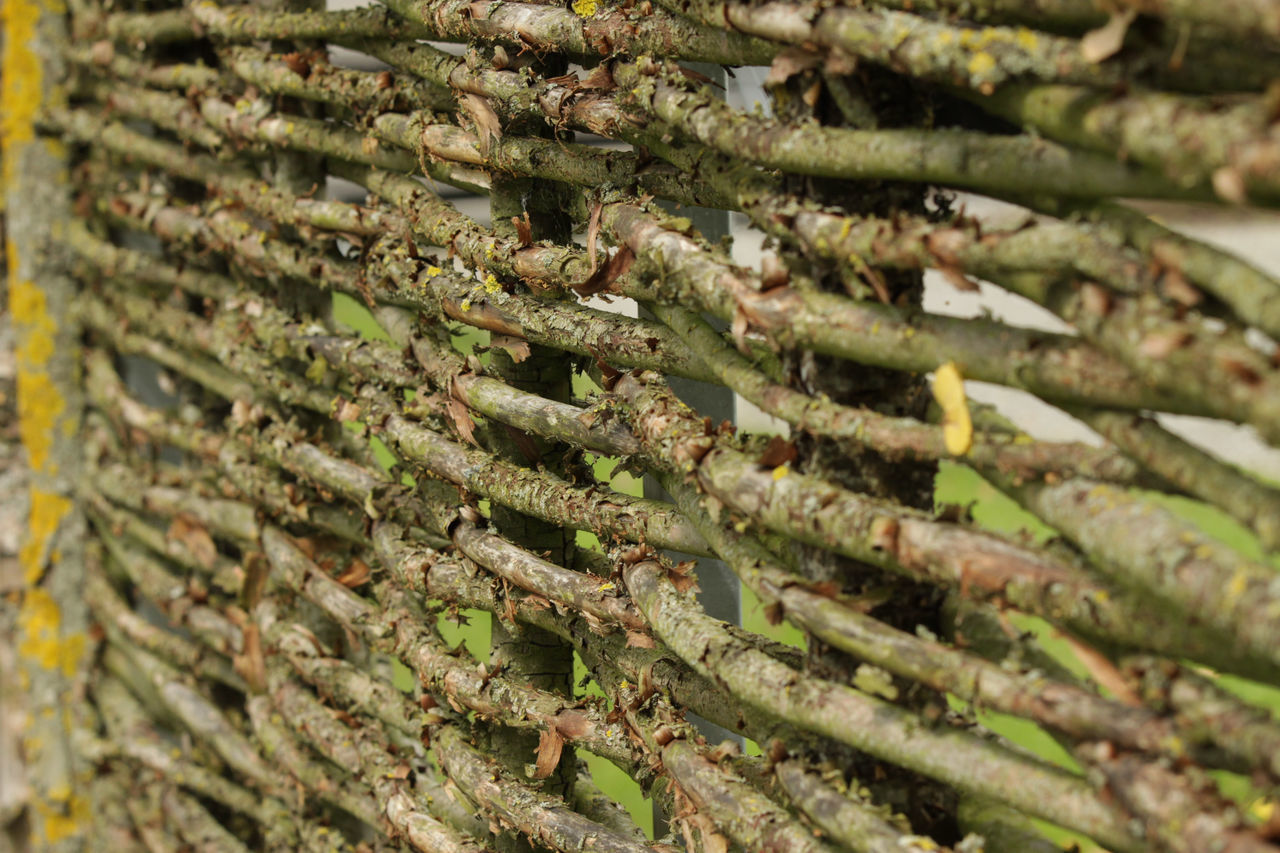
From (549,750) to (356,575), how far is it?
1.62ft

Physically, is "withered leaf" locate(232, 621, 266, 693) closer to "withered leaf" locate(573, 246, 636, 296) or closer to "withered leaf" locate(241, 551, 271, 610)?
"withered leaf" locate(241, 551, 271, 610)

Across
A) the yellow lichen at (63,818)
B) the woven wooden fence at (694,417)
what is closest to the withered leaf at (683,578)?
the woven wooden fence at (694,417)

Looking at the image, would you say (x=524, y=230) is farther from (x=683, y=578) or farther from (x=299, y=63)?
(x=299, y=63)

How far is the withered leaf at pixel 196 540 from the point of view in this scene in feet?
6.02

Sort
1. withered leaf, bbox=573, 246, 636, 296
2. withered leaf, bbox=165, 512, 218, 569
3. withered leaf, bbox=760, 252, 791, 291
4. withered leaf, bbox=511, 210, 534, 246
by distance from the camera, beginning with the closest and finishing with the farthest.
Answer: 1. withered leaf, bbox=760, 252, 791, 291
2. withered leaf, bbox=573, 246, 636, 296
3. withered leaf, bbox=511, 210, 534, 246
4. withered leaf, bbox=165, 512, 218, 569

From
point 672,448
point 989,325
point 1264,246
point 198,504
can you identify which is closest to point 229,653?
point 198,504

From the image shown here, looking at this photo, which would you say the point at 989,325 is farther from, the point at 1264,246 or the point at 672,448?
the point at 1264,246

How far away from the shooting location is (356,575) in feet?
5.03

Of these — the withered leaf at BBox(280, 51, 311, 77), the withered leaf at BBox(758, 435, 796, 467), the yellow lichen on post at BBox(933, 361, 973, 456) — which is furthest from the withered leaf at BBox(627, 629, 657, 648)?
the withered leaf at BBox(280, 51, 311, 77)

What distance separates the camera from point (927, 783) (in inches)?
32.5

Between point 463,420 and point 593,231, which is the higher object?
point 593,231

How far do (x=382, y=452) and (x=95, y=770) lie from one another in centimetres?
131

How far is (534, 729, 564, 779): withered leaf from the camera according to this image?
113cm

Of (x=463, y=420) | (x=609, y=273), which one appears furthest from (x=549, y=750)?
(x=609, y=273)
